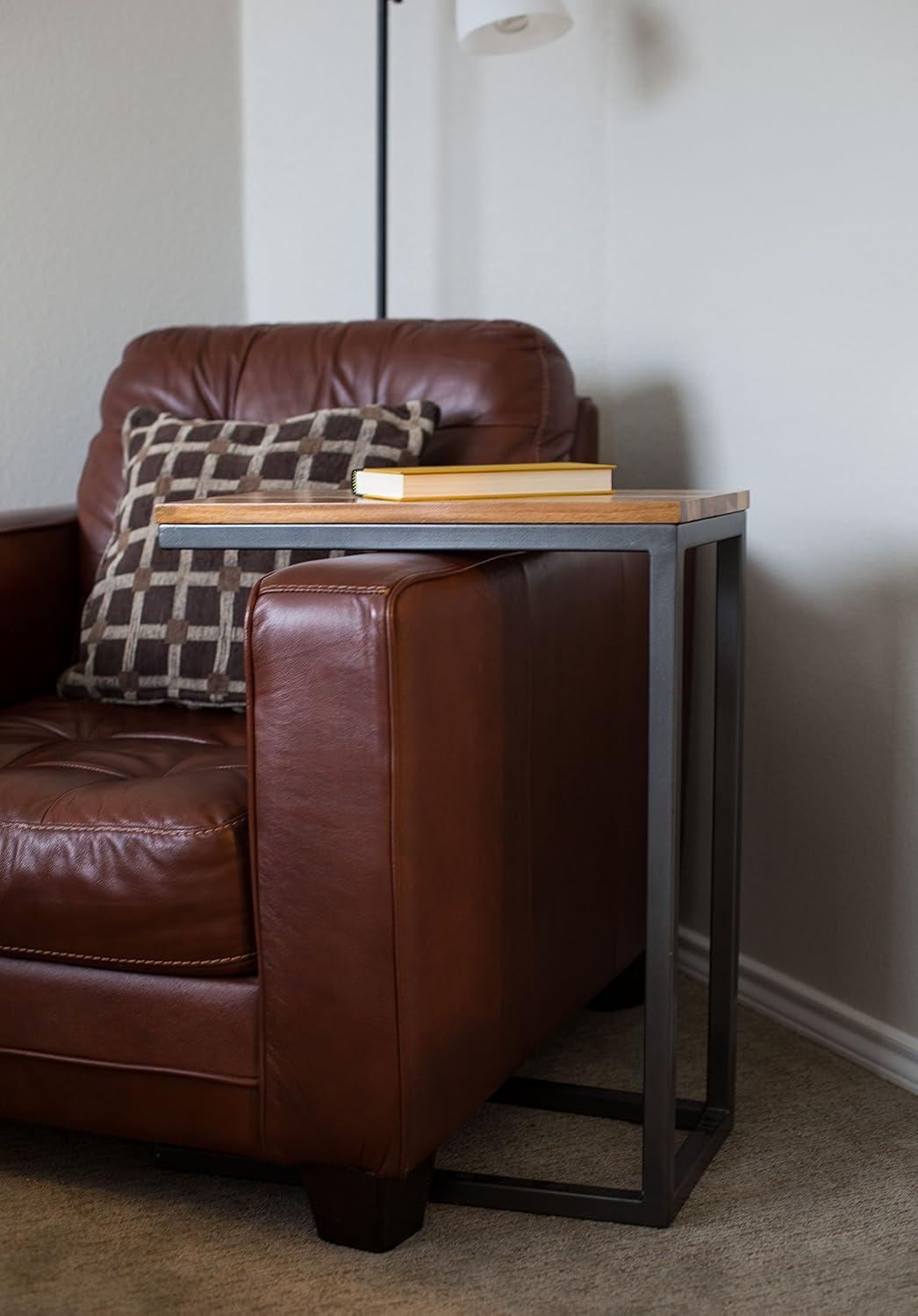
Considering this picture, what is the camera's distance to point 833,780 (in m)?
1.74

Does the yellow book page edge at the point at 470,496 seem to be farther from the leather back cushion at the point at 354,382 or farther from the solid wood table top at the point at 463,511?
the leather back cushion at the point at 354,382

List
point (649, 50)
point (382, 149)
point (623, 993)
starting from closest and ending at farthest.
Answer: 1. point (623, 993)
2. point (649, 50)
3. point (382, 149)

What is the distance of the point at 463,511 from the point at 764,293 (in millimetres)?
756

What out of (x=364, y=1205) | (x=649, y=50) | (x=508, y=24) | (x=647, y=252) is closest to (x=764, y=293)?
(x=647, y=252)

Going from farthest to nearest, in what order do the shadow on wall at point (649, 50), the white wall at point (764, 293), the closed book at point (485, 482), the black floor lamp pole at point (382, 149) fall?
the black floor lamp pole at point (382, 149) → the shadow on wall at point (649, 50) → the white wall at point (764, 293) → the closed book at point (485, 482)

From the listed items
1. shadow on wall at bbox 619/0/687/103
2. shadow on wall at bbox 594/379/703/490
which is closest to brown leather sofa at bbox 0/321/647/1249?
shadow on wall at bbox 594/379/703/490

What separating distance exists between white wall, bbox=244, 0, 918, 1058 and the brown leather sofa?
→ 0.36 metres

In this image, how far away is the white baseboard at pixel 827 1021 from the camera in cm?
164

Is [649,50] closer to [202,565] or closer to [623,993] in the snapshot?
[202,565]

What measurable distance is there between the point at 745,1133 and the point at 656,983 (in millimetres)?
363

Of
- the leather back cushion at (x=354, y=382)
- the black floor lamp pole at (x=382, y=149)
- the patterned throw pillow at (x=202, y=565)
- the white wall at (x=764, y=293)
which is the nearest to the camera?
the white wall at (x=764, y=293)

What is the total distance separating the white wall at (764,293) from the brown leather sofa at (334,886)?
1.18 feet

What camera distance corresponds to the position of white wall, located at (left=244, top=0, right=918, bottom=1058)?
162 centimetres

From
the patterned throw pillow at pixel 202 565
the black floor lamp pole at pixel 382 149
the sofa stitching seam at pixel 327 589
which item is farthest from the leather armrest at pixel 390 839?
the black floor lamp pole at pixel 382 149
